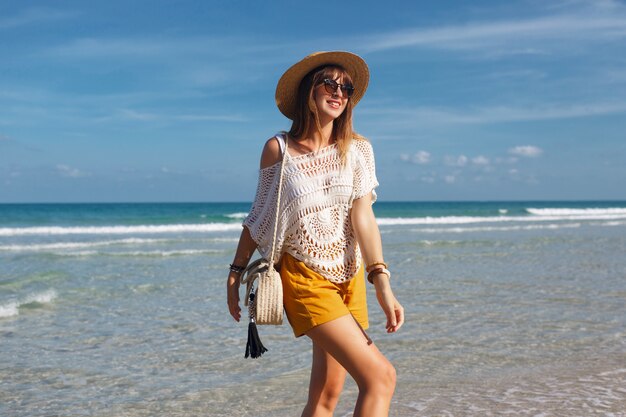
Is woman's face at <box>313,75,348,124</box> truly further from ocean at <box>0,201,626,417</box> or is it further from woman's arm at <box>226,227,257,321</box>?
ocean at <box>0,201,626,417</box>

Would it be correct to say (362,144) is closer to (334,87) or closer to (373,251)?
(334,87)

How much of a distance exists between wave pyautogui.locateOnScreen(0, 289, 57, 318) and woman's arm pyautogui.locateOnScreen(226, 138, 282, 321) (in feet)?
19.4

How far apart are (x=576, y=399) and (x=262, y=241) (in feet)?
9.53

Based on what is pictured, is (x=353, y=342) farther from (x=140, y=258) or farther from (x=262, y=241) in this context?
(x=140, y=258)

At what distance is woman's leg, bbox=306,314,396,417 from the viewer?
2.70 m

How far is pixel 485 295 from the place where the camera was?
30.2 ft

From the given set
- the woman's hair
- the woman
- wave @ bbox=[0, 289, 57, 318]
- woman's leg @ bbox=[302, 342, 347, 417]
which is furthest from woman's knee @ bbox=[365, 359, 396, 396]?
wave @ bbox=[0, 289, 57, 318]

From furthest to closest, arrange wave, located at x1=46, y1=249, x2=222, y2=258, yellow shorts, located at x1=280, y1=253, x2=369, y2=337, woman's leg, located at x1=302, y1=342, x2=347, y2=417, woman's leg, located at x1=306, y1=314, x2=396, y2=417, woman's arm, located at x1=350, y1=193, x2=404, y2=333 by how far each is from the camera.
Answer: wave, located at x1=46, y1=249, x2=222, y2=258 < woman's leg, located at x1=302, y1=342, x2=347, y2=417 < woman's arm, located at x1=350, y1=193, x2=404, y2=333 < yellow shorts, located at x1=280, y1=253, x2=369, y2=337 < woman's leg, located at x1=306, y1=314, x2=396, y2=417

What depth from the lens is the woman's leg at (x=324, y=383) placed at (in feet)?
9.98

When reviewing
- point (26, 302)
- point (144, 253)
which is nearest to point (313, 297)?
point (26, 302)

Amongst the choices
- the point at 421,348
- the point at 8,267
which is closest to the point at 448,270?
the point at 421,348

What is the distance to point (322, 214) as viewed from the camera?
3.01 metres

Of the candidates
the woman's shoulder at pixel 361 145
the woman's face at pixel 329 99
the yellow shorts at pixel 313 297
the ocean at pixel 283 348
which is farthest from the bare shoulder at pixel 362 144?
the ocean at pixel 283 348

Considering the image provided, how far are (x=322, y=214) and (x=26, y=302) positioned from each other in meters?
6.92
